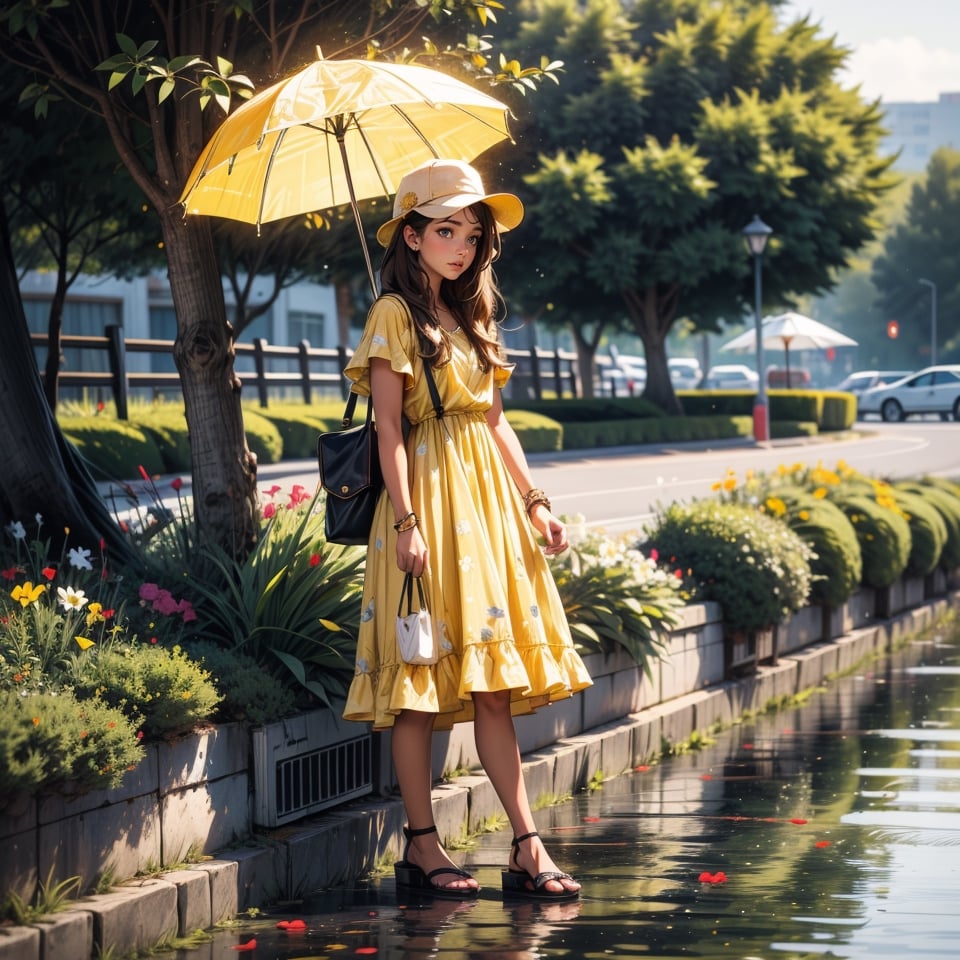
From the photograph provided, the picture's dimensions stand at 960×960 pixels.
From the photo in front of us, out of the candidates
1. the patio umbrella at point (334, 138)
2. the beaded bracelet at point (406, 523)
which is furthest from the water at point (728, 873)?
the patio umbrella at point (334, 138)


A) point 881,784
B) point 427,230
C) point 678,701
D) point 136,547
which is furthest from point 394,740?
point 678,701

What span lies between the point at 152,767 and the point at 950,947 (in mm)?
2082

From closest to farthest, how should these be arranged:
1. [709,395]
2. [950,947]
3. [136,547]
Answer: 1. [950,947]
2. [136,547]
3. [709,395]

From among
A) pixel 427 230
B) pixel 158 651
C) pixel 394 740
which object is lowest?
pixel 394 740

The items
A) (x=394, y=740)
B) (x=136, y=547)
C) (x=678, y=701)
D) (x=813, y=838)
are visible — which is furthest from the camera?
(x=678, y=701)

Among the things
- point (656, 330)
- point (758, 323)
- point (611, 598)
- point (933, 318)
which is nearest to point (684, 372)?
point (933, 318)

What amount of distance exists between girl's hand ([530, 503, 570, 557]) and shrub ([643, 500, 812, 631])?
3.32 m

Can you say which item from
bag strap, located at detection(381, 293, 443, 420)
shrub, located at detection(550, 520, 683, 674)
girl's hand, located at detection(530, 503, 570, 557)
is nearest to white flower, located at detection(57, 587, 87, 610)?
bag strap, located at detection(381, 293, 443, 420)

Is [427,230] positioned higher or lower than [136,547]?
higher

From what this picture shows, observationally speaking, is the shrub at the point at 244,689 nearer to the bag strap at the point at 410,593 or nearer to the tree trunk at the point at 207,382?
the bag strap at the point at 410,593

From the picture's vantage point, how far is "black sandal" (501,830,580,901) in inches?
183

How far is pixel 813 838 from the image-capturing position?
217 inches

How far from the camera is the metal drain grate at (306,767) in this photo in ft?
16.0

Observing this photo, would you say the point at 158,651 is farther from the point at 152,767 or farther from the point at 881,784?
the point at 881,784
